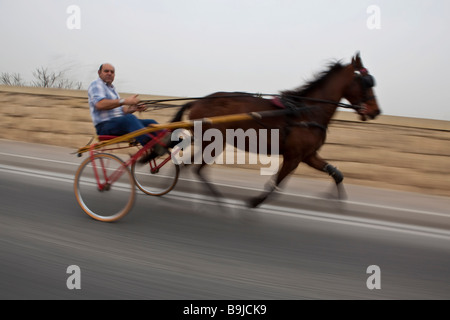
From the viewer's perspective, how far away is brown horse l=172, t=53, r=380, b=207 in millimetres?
4730

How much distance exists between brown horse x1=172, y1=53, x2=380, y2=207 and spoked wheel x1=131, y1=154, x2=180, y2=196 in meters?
0.50

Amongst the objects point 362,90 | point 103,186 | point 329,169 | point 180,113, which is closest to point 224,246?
point 103,186

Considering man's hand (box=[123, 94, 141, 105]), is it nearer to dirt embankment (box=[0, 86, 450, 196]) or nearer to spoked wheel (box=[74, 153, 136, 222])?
spoked wheel (box=[74, 153, 136, 222])

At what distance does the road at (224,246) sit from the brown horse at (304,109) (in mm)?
528

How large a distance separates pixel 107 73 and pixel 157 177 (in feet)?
5.36

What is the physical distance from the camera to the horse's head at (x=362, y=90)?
193 inches

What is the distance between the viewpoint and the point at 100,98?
4.51m

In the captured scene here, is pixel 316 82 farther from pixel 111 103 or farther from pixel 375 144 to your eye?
pixel 375 144

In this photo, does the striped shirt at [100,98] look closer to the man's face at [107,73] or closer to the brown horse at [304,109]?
the man's face at [107,73]

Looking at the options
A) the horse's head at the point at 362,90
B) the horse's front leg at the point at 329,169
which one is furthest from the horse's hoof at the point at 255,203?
the horse's head at the point at 362,90

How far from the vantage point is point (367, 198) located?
5.93 m

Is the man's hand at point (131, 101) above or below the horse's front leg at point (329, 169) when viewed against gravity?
above
